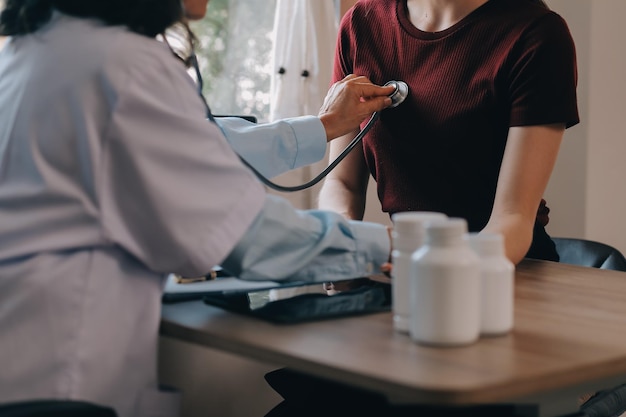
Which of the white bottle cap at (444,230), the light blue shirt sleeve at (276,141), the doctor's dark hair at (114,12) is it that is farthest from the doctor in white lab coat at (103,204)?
the light blue shirt sleeve at (276,141)

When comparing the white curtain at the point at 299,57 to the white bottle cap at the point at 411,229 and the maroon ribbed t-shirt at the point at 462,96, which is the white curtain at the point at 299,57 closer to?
the maroon ribbed t-shirt at the point at 462,96

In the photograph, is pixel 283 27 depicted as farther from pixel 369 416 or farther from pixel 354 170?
pixel 369 416

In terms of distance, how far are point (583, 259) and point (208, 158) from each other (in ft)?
3.29

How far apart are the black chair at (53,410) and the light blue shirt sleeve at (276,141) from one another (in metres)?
0.74

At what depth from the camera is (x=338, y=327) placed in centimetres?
106

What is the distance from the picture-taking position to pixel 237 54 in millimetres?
2537

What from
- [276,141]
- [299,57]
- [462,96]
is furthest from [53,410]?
[299,57]

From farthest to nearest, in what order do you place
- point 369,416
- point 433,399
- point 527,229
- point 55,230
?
point 527,229 < point 369,416 < point 55,230 < point 433,399

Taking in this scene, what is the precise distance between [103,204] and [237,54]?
1573 mm

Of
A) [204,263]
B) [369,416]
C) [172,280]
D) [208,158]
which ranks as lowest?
[369,416]

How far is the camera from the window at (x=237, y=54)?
2.50 meters

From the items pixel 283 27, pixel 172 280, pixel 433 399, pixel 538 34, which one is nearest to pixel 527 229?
pixel 538 34

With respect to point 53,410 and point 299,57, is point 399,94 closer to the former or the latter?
point 299,57

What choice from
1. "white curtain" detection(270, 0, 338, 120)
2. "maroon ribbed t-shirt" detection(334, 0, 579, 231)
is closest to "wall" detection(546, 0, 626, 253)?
"white curtain" detection(270, 0, 338, 120)
